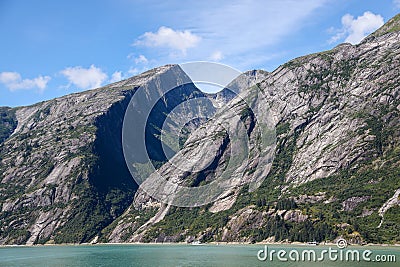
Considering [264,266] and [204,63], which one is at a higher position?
[204,63]

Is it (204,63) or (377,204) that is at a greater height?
(204,63)

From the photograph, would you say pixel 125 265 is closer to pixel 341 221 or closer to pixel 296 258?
pixel 296 258

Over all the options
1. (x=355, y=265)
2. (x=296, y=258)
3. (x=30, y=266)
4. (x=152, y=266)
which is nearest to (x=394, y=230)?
(x=296, y=258)

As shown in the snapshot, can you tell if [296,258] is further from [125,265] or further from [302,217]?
[302,217]

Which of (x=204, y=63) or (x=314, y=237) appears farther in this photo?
(x=314, y=237)

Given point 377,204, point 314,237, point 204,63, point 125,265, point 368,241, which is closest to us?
point 204,63

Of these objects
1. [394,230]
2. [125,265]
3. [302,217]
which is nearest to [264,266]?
[125,265]

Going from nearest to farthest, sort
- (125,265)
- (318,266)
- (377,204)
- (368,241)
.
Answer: (318,266) < (125,265) < (368,241) < (377,204)

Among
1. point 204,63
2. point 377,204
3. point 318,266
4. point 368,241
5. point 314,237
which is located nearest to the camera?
point 318,266

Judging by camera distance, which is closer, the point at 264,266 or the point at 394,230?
the point at 264,266
